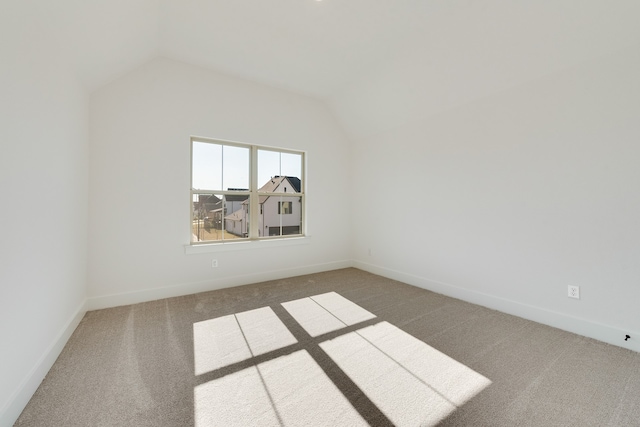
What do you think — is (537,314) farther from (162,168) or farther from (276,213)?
(162,168)

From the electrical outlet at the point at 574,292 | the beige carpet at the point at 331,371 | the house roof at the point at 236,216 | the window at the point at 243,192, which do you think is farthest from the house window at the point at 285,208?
the electrical outlet at the point at 574,292

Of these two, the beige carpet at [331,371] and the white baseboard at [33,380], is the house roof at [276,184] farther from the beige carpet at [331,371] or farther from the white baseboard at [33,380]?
the white baseboard at [33,380]

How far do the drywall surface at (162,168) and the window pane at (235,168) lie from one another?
210 mm

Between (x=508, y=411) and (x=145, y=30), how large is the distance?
4287 mm

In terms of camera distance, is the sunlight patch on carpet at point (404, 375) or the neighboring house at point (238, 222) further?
the neighboring house at point (238, 222)

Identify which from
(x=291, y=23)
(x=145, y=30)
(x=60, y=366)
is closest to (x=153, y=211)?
(x=60, y=366)

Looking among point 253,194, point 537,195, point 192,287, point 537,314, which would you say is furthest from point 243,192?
point 537,314

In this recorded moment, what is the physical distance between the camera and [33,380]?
1.61 metres

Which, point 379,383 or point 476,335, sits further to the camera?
point 476,335

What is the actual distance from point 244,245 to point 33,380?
2.39 metres

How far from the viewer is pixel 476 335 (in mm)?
2338

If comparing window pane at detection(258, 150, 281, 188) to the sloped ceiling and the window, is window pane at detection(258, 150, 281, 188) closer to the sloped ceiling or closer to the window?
the window

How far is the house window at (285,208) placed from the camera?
4.32 meters

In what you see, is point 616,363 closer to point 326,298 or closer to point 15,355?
point 326,298
